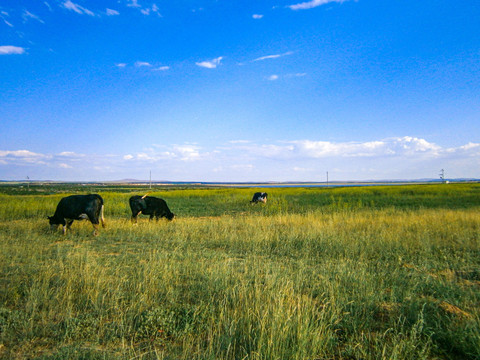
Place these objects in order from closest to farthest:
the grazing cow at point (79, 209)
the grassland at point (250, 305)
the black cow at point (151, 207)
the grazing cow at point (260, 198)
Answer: the grassland at point (250, 305)
the grazing cow at point (79, 209)
the black cow at point (151, 207)
the grazing cow at point (260, 198)

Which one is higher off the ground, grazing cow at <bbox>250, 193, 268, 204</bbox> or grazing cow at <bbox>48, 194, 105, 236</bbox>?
grazing cow at <bbox>48, 194, 105, 236</bbox>

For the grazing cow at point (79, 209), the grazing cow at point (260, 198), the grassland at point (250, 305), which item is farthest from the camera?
the grazing cow at point (260, 198)

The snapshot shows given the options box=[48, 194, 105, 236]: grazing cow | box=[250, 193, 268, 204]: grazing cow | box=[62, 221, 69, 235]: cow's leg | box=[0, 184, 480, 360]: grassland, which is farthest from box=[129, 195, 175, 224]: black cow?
box=[250, 193, 268, 204]: grazing cow

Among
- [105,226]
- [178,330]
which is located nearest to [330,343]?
[178,330]

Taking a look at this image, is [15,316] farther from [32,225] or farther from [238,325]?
[32,225]

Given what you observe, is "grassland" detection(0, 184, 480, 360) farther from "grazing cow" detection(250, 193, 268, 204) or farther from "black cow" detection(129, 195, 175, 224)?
"grazing cow" detection(250, 193, 268, 204)

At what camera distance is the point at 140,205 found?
13.4 m

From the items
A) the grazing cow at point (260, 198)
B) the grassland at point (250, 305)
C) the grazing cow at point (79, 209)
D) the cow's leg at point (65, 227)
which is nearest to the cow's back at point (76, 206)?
the grazing cow at point (79, 209)

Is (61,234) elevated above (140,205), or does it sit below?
below

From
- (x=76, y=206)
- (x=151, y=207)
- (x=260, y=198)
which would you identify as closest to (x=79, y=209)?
(x=76, y=206)

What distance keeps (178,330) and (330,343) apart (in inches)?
70.0

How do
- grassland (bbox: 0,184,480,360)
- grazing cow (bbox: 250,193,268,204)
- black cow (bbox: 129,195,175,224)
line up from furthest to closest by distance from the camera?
grazing cow (bbox: 250,193,268,204), black cow (bbox: 129,195,175,224), grassland (bbox: 0,184,480,360)

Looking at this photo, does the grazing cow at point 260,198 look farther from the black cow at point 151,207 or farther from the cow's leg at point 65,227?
the cow's leg at point 65,227

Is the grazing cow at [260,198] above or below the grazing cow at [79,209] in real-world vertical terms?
below
